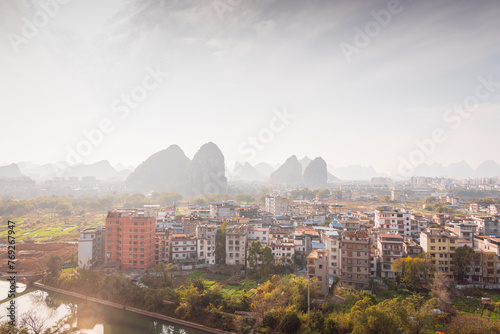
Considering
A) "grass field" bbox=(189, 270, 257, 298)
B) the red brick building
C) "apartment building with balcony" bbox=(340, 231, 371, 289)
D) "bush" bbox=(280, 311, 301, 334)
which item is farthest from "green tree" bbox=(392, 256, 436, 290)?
the red brick building

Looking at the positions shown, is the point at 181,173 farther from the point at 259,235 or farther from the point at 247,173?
the point at 247,173

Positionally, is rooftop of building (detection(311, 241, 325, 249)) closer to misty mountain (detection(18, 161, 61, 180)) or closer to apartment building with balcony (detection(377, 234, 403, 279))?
apartment building with balcony (detection(377, 234, 403, 279))

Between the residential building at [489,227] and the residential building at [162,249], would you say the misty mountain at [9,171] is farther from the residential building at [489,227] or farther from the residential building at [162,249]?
the residential building at [489,227]

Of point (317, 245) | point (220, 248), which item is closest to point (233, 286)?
point (220, 248)

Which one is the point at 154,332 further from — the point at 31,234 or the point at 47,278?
the point at 31,234

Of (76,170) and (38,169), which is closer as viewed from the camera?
(76,170)

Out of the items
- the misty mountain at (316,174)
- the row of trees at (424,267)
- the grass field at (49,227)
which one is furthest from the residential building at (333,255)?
the misty mountain at (316,174)
